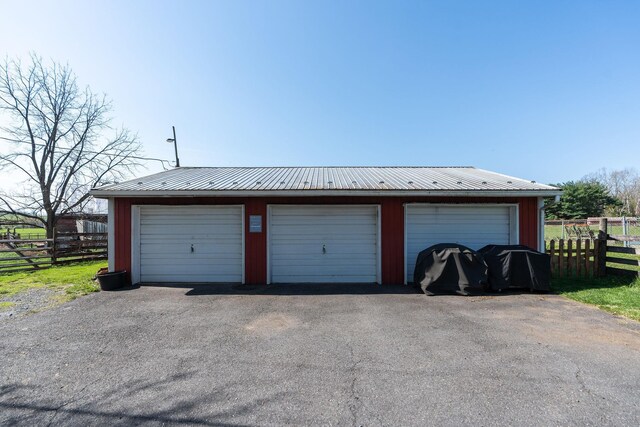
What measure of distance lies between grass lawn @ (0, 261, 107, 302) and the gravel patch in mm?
223

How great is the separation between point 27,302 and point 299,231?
5.94 m

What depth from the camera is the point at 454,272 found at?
6.54 metres

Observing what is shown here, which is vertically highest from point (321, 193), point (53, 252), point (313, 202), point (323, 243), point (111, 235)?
point (321, 193)

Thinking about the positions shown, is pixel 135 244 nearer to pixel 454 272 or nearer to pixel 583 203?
pixel 454 272

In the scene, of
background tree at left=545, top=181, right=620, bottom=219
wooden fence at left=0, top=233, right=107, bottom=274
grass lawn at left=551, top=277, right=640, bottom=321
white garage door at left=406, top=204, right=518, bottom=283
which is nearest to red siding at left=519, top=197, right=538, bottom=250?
white garage door at left=406, top=204, right=518, bottom=283

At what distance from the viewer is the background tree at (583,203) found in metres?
44.3

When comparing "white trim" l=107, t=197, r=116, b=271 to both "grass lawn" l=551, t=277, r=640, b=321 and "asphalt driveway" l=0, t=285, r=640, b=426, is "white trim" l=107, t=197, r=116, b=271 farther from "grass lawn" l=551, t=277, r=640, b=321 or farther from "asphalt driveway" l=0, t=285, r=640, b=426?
"grass lawn" l=551, t=277, r=640, b=321

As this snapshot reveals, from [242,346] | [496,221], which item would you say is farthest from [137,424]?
[496,221]

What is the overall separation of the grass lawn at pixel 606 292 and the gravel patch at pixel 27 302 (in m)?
10.5

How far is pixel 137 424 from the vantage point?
241 centimetres

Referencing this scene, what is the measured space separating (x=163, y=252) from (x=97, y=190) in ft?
7.34

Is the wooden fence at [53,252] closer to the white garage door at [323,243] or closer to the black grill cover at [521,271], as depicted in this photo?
the white garage door at [323,243]

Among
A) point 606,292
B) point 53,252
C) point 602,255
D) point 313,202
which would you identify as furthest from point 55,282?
point 602,255

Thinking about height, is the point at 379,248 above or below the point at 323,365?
above
